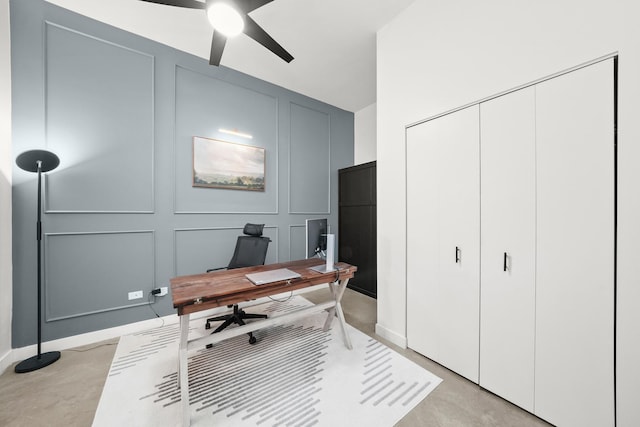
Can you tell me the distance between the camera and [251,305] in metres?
3.11

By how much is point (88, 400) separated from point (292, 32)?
371cm

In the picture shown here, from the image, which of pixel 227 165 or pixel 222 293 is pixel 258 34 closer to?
pixel 227 165

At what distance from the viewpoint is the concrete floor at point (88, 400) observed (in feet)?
4.65

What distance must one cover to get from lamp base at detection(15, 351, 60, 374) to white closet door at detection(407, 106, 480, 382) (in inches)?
128

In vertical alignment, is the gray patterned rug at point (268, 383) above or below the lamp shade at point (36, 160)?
below

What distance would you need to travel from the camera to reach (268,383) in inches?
67.8

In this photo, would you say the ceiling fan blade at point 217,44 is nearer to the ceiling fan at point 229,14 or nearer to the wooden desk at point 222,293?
the ceiling fan at point 229,14

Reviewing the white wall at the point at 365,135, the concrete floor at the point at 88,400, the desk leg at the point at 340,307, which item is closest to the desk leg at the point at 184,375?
the concrete floor at the point at 88,400

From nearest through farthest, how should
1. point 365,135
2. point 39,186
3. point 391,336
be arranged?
point 39,186 → point 391,336 → point 365,135

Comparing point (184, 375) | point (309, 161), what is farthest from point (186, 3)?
point (184, 375)

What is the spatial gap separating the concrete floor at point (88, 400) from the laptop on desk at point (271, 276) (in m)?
1.18

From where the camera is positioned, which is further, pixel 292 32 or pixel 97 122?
pixel 292 32

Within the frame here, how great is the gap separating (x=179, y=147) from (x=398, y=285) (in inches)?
121

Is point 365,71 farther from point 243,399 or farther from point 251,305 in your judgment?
point 243,399
